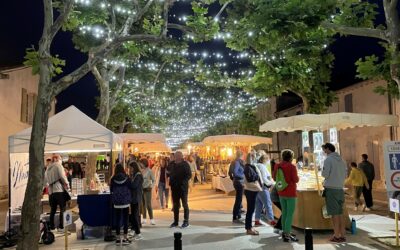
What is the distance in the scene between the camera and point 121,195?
9.26m

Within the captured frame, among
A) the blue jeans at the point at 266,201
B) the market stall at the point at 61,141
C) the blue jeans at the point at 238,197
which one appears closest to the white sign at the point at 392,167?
the blue jeans at the point at 266,201

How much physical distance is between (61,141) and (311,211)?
20.2ft

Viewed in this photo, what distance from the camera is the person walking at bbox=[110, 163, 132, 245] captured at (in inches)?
365

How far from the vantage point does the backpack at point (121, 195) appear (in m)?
9.26

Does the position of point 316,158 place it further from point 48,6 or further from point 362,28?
point 48,6

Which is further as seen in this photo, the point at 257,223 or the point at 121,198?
the point at 257,223

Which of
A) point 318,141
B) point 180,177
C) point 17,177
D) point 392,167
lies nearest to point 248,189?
point 180,177

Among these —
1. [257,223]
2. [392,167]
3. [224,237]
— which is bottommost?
[224,237]

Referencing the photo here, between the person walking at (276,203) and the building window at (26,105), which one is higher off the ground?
the building window at (26,105)

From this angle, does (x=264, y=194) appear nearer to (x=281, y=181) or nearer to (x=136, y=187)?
(x=281, y=181)

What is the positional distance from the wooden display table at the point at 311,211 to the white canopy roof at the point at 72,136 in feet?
15.1

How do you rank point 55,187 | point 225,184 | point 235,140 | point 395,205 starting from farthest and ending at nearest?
point 225,184 → point 235,140 → point 55,187 → point 395,205

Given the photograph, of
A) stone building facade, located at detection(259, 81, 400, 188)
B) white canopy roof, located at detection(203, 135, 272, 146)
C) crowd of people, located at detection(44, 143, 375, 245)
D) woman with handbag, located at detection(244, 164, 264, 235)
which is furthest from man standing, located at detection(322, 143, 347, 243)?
white canopy roof, located at detection(203, 135, 272, 146)

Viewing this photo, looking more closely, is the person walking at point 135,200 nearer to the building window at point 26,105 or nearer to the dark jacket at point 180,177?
the dark jacket at point 180,177
